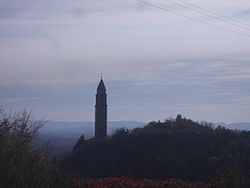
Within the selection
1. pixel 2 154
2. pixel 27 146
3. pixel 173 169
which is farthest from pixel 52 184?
pixel 173 169

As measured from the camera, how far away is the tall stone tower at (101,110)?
286 feet

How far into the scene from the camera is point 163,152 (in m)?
62.9

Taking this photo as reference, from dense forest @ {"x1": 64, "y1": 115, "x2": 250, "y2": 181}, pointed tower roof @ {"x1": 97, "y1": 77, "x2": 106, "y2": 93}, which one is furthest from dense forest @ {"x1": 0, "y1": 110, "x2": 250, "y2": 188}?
pointed tower roof @ {"x1": 97, "y1": 77, "x2": 106, "y2": 93}

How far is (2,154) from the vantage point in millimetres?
15859

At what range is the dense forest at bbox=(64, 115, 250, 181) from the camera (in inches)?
2025

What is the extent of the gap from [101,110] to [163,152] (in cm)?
2750

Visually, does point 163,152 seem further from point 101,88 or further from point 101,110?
point 101,88

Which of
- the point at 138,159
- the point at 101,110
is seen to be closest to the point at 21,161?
the point at 138,159

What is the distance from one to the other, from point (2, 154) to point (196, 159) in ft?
139

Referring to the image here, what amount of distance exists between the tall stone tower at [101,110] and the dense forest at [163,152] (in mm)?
10235

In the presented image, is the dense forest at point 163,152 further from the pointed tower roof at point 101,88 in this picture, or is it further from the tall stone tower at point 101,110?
the pointed tower roof at point 101,88

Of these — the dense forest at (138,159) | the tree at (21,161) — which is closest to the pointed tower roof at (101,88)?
the dense forest at (138,159)

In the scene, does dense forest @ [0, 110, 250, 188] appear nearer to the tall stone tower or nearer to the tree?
the tree

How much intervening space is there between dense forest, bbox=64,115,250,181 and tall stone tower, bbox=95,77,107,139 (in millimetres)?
10235
